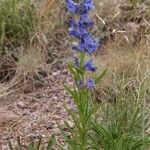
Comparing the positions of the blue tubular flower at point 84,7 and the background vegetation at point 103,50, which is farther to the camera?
the background vegetation at point 103,50

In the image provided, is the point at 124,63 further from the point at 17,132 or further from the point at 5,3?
the point at 5,3

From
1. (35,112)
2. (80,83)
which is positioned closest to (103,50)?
(35,112)

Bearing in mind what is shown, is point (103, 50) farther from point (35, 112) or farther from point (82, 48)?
point (82, 48)

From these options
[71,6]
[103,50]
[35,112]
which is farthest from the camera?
[103,50]

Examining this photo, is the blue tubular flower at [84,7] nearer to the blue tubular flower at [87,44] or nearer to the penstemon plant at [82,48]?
the penstemon plant at [82,48]

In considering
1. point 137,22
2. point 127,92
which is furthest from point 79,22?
point 137,22

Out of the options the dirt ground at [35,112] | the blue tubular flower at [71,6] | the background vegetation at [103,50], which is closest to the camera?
the blue tubular flower at [71,6]

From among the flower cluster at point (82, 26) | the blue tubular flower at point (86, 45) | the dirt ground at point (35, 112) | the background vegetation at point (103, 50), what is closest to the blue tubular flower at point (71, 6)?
the flower cluster at point (82, 26)

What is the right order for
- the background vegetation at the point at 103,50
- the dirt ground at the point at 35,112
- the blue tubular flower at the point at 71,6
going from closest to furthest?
the blue tubular flower at the point at 71,6 < the background vegetation at the point at 103,50 < the dirt ground at the point at 35,112

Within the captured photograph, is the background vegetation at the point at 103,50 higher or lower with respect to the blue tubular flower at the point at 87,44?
higher

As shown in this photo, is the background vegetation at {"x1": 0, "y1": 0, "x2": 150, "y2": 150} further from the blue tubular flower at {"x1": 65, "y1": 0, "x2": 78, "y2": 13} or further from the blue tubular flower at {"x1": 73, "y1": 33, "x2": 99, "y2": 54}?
the blue tubular flower at {"x1": 65, "y1": 0, "x2": 78, "y2": 13}

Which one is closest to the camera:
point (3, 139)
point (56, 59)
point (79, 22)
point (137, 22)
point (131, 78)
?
point (79, 22)
